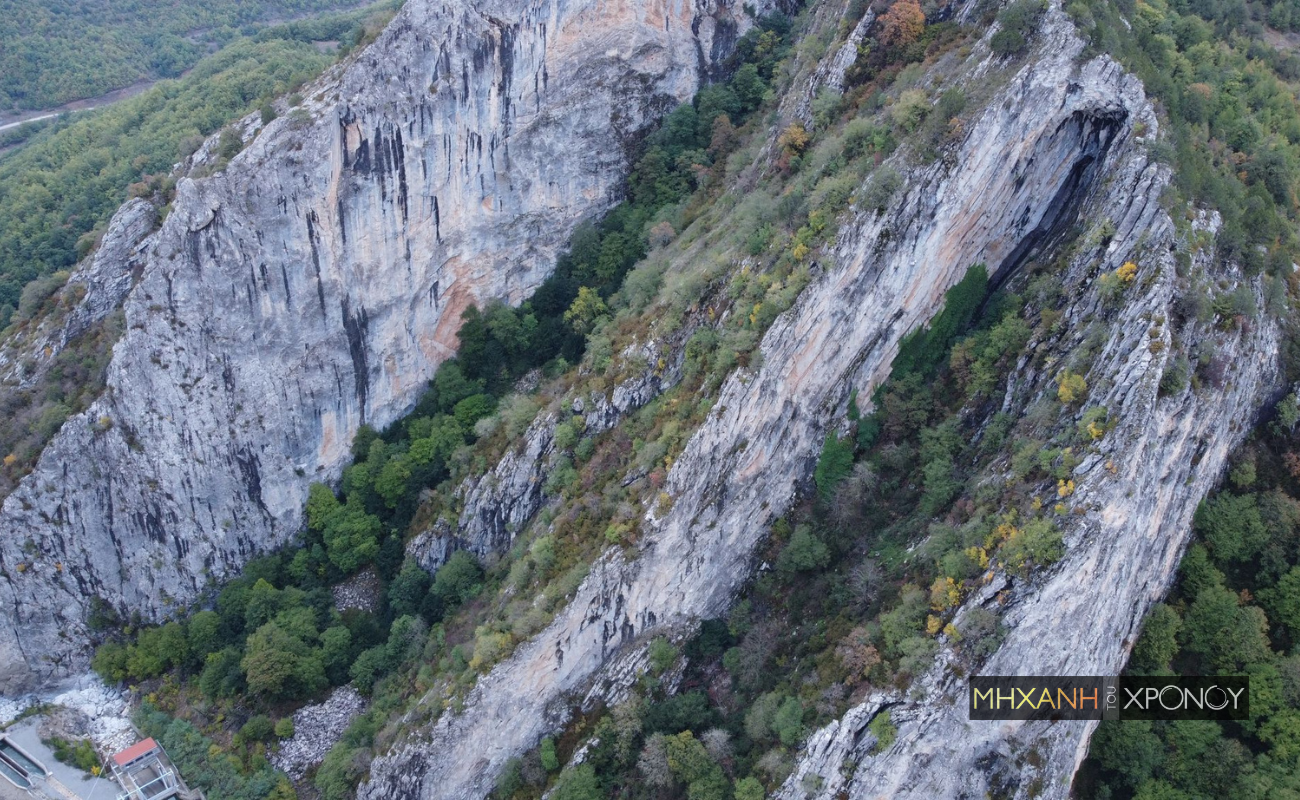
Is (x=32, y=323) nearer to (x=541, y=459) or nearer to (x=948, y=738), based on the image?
(x=541, y=459)

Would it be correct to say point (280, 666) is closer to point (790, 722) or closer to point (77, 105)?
point (790, 722)

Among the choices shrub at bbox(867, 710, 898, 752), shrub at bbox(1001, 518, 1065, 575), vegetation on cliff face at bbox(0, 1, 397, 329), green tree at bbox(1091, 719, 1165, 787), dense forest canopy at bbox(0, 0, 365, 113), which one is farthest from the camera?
dense forest canopy at bbox(0, 0, 365, 113)

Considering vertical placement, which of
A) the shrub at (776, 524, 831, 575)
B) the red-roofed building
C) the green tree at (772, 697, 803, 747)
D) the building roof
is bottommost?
the red-roofed building

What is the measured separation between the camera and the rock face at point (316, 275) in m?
36.2

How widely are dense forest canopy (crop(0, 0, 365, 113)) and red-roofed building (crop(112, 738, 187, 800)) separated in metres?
65.1

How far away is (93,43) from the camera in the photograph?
249 feet

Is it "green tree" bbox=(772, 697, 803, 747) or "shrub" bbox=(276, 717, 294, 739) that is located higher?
"green tree" bbox=(772, 697, 803, 747)

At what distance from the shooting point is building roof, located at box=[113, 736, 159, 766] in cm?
3294

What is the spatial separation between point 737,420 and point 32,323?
116ft

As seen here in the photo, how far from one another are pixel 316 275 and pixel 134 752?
21104mm

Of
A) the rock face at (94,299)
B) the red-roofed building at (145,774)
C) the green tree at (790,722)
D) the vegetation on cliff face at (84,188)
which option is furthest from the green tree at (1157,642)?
the rock face at (94,299)

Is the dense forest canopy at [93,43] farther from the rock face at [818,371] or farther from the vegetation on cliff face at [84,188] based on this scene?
the rock face at [818,371]

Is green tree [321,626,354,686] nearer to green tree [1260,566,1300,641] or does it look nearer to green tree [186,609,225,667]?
green tree [186,609,225,667]

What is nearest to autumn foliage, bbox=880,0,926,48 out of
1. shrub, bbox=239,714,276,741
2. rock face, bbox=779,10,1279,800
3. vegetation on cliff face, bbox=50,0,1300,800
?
vegetation on cliff face, bbox=50,0,1300,800
